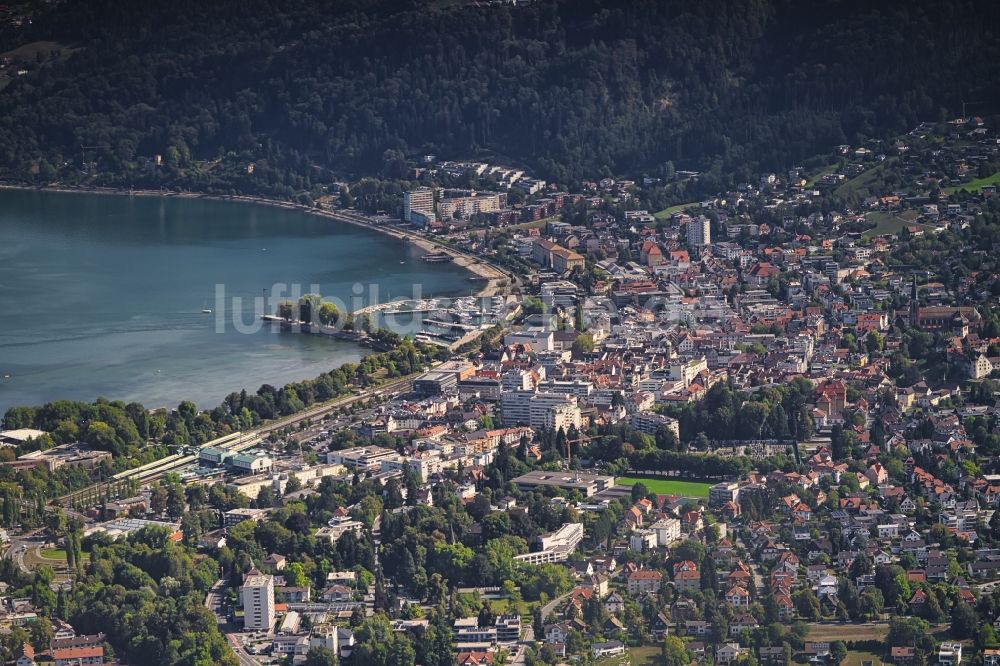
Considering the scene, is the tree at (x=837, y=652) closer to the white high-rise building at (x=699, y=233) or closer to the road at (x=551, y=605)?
the road at (x=551, y=605)

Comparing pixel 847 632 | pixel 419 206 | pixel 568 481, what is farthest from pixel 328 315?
pixel 847 632

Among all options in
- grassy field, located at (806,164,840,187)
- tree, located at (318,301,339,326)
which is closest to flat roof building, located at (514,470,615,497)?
tree, located at (318,301,339,326)

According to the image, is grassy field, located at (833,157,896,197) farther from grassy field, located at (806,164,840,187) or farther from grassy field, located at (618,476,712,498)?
grassy field, located at (618,476,712,498)

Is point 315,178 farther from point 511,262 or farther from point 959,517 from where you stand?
point 959,517

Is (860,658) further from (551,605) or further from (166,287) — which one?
(166,287)

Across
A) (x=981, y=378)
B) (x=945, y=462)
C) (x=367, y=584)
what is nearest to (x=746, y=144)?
(x=981, y=378)

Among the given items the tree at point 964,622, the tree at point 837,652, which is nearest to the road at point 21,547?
the tree at point 837,652
